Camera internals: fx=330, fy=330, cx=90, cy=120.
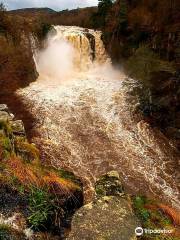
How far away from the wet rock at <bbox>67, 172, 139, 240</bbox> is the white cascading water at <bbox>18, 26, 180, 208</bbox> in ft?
30.2

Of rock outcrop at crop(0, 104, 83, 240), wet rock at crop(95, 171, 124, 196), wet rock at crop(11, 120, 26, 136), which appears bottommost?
wet rock at crop(11, 120, 26, 136)

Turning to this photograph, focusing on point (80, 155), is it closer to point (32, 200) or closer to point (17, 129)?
point (17, 129)

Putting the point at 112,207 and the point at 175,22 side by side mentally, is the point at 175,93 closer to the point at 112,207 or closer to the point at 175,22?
the point at 175,22

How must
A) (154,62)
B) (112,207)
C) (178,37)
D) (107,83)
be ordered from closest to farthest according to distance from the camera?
(112,207), (154,62), (178,37), (107,83)

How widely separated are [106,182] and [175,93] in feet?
60.1

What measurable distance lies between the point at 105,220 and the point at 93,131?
16.2 metres

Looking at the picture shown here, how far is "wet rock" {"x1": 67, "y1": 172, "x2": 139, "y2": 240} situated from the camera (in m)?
6.43

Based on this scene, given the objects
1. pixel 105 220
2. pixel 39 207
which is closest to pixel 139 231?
pixel 105 220

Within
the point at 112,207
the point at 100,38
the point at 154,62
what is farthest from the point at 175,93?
the point at 112,207

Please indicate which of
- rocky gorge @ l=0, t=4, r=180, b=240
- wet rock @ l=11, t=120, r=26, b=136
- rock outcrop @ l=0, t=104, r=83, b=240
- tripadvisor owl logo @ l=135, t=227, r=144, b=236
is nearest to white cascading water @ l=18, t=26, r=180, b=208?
rocky gorge @ l=0, t=4, r=180, b=240

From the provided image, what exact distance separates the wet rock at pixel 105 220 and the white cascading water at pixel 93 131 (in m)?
9.19

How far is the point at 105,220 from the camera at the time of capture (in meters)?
6.78

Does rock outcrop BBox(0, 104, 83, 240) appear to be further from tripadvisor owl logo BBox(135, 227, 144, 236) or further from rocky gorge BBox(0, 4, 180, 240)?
tripadvisor owl logo BBox(135, 227, 144, 236)

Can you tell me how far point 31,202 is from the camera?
8000mm
